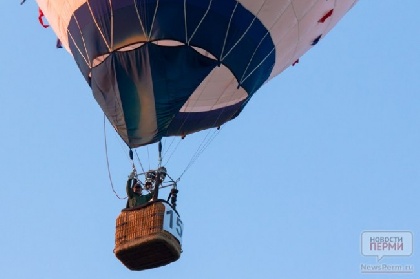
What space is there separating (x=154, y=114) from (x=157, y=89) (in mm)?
344

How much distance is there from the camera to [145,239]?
15.7 metres

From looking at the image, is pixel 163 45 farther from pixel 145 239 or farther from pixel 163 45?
pixel 145 239

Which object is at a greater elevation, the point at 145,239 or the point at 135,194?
the point at 135,194

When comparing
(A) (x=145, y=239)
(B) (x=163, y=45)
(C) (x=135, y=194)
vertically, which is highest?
(B) (x=163, y=45)

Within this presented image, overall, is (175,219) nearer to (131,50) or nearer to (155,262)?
(155,262)

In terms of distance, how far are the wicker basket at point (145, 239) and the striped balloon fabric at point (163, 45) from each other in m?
1.19

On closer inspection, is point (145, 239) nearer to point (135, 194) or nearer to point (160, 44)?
point (135, 194)

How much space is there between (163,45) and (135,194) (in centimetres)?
190

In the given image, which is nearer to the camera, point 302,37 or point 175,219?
point 175,219

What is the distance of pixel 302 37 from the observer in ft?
57.8

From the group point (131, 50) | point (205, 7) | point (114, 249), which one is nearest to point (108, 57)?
point (131, 50)

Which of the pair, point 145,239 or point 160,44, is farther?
point 160,44

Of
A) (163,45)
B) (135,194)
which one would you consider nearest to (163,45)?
(163,45)

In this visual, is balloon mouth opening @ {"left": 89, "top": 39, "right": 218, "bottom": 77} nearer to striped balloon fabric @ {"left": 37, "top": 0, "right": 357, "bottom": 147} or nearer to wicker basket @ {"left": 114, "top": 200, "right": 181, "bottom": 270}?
striped balloon fabric @ {"left": 37, "top": 0, "right": 357, "bottom": 147}
